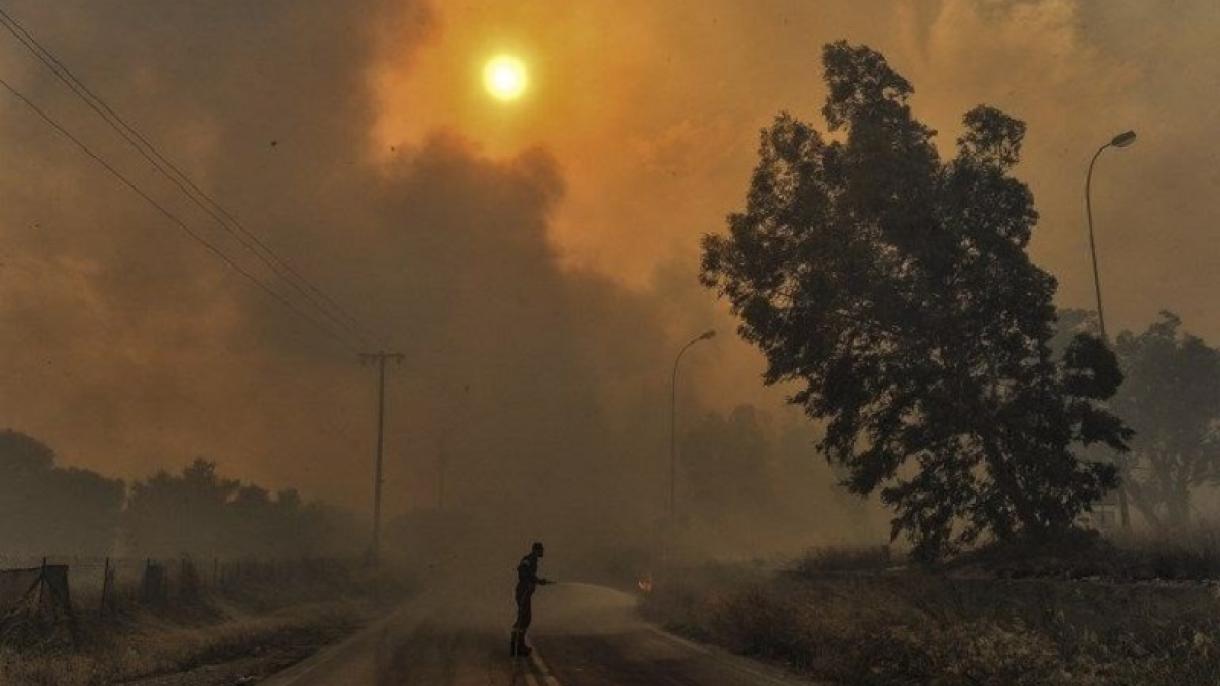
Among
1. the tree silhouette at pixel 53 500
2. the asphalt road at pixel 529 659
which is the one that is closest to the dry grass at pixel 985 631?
the asphalt road at pixel 529 659

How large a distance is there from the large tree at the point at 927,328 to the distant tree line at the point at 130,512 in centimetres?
10323

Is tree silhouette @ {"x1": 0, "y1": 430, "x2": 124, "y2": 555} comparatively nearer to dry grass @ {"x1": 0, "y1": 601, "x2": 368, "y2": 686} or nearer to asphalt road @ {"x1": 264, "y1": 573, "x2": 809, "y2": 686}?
dry grass @ {"x1": 0, "y1": 601, "x2": 368, "y2": 686}

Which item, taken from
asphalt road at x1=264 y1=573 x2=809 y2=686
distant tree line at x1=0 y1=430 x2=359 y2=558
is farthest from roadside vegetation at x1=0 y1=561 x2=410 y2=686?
distant tree line at x1=0 y1=430 x2=359 y2=558

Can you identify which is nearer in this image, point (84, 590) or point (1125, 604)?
point (1125, 604)

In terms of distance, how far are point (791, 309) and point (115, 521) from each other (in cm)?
12935

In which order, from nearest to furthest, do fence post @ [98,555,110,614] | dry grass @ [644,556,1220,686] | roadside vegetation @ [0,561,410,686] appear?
dry grass @ [644,556,1220,686], roadside vegetation @ [0,561,410,686], fence post @ [98,555,110,614]

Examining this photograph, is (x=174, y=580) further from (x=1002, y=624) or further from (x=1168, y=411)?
(x=1168, y=411)

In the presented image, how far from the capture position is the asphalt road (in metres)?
13.6

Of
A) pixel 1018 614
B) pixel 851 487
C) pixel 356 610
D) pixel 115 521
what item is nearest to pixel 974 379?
pixel 851 487

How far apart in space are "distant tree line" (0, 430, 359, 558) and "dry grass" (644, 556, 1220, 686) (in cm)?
10712

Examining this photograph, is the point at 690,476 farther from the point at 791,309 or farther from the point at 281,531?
the point at 791,309

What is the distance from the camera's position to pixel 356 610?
1377 inches

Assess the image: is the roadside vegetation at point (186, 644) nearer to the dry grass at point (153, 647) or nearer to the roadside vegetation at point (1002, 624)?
the dry grass at point (153, 647)

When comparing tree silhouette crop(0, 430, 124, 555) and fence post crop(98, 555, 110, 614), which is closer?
fence post crop(98, 555, 110, 614)
